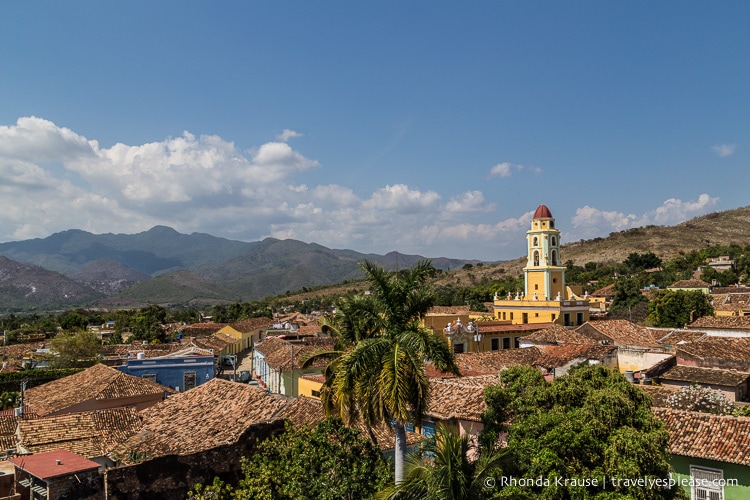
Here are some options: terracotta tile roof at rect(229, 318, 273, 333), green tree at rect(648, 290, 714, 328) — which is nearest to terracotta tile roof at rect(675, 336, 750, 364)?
green tree at rect(648, 290, 714, 328)

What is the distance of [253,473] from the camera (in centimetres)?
969

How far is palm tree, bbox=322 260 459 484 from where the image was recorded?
8445 millimetres

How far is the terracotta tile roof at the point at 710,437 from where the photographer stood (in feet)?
33.5

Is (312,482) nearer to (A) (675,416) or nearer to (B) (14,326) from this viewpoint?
(A) (675,416)

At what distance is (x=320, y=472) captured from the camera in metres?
9.22

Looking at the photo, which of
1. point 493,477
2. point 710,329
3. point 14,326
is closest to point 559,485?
point 493,477

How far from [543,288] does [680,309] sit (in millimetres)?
9453

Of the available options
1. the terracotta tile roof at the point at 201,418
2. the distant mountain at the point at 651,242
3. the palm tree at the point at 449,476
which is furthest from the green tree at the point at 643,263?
the palm tree at the point at 449,476

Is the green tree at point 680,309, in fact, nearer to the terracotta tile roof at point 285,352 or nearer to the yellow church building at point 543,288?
the yellow church building at point 543,288

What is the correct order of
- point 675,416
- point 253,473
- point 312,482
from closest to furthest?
point 312,482
point 253,473
point 675,416

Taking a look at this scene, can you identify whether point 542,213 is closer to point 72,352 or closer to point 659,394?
point 659,394

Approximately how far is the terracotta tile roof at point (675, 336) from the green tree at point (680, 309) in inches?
256

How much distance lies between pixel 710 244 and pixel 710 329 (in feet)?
280

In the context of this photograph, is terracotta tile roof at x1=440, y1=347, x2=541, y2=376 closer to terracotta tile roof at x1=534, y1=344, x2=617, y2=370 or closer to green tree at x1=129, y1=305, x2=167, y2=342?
terracotta tile roof at x1=534, y1=344, x2=617, y2=370
